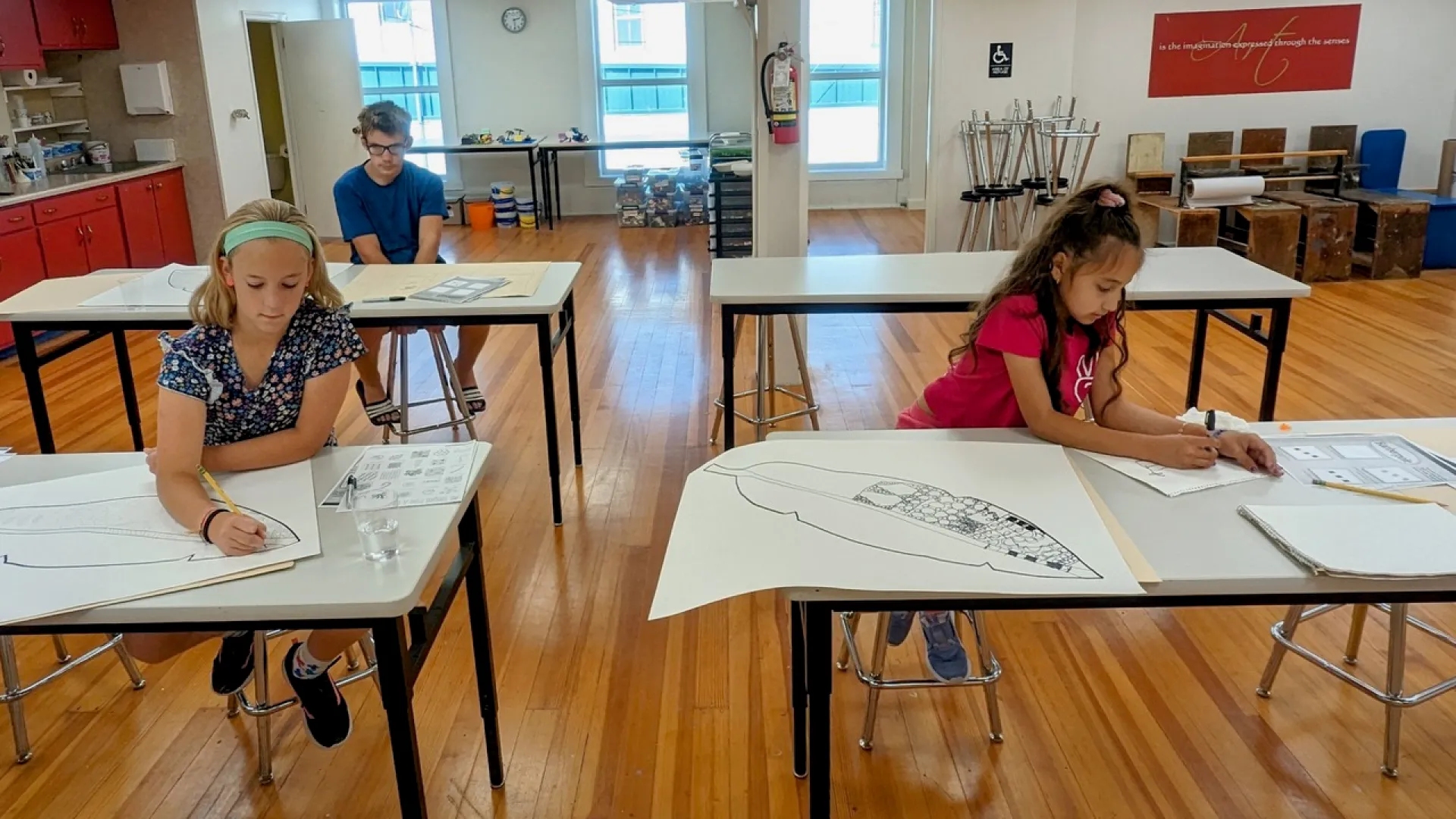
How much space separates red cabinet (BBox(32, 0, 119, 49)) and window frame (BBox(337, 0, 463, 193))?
2295mm

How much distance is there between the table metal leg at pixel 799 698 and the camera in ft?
6.29

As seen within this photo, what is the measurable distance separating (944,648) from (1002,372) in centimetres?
58

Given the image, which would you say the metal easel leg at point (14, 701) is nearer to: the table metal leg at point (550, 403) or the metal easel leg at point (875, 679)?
the table metal leg at point (550, 403)

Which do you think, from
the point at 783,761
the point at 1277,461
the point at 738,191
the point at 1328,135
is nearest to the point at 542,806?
the point at 783,761

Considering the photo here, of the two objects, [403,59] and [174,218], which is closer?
[174,218]

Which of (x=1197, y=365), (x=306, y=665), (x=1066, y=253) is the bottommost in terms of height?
(x=306, y=665)

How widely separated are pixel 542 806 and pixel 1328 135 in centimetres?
684

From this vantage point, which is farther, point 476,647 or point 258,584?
point 476,647

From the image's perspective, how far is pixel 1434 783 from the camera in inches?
80.7

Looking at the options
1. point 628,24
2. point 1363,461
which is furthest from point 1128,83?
point 1363,461

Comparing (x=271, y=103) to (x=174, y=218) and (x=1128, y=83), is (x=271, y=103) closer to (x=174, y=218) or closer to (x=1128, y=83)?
(x=174, y=218)

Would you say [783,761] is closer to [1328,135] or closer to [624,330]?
[624,330]

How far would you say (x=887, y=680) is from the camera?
2.10 m

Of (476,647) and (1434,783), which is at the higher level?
(476,647)
